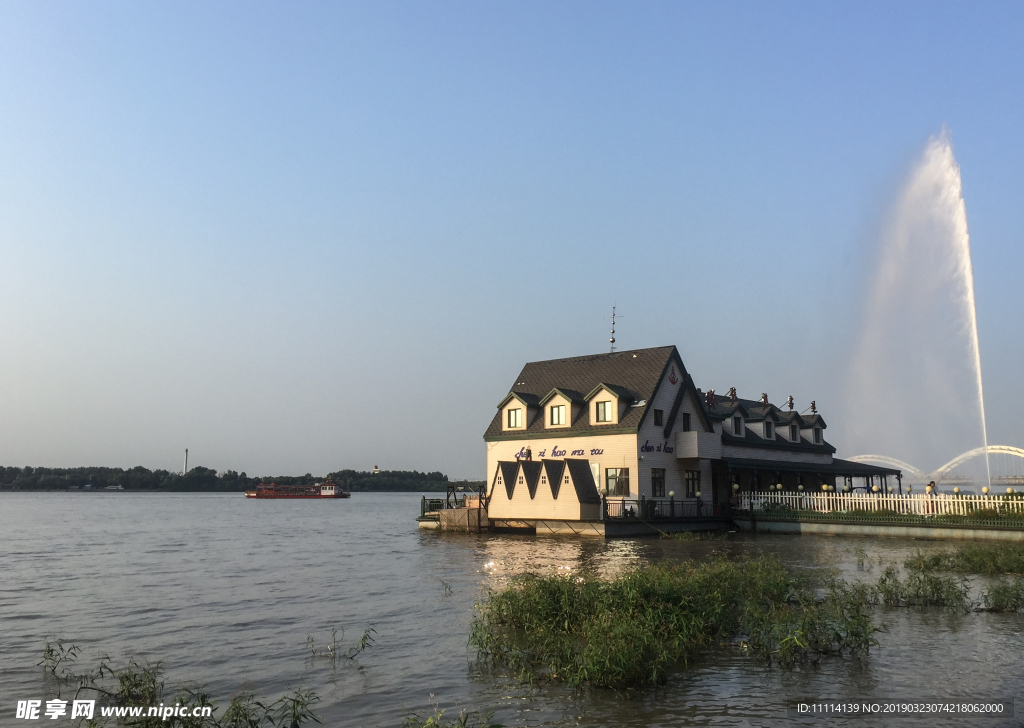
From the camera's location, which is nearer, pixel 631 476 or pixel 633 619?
pixel 633 619

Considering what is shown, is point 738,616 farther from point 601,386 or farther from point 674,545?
point 601,386

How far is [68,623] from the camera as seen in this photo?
18625 millimetres

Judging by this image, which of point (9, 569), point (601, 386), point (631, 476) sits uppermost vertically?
point (601, 386)

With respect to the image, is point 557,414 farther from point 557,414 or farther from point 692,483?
point 692,483

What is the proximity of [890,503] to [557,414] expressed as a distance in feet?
60.5

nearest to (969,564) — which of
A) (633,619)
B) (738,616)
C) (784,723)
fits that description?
(738,616)

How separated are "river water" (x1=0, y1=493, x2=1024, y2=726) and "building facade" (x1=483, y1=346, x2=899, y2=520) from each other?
7939 millimetres

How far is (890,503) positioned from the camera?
4172cm

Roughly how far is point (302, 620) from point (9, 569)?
801 inches

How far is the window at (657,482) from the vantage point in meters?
44.3

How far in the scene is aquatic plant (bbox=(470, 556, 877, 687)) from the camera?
11.5 meters

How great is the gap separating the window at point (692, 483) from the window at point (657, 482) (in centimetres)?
263

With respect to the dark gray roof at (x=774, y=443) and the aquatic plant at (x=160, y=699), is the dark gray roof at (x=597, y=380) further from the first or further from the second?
the aquatic plant at (x=160, y=699)

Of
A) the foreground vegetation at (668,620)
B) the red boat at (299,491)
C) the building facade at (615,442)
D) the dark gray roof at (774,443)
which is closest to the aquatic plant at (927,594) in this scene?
the foreground vegetation at (668,620)
